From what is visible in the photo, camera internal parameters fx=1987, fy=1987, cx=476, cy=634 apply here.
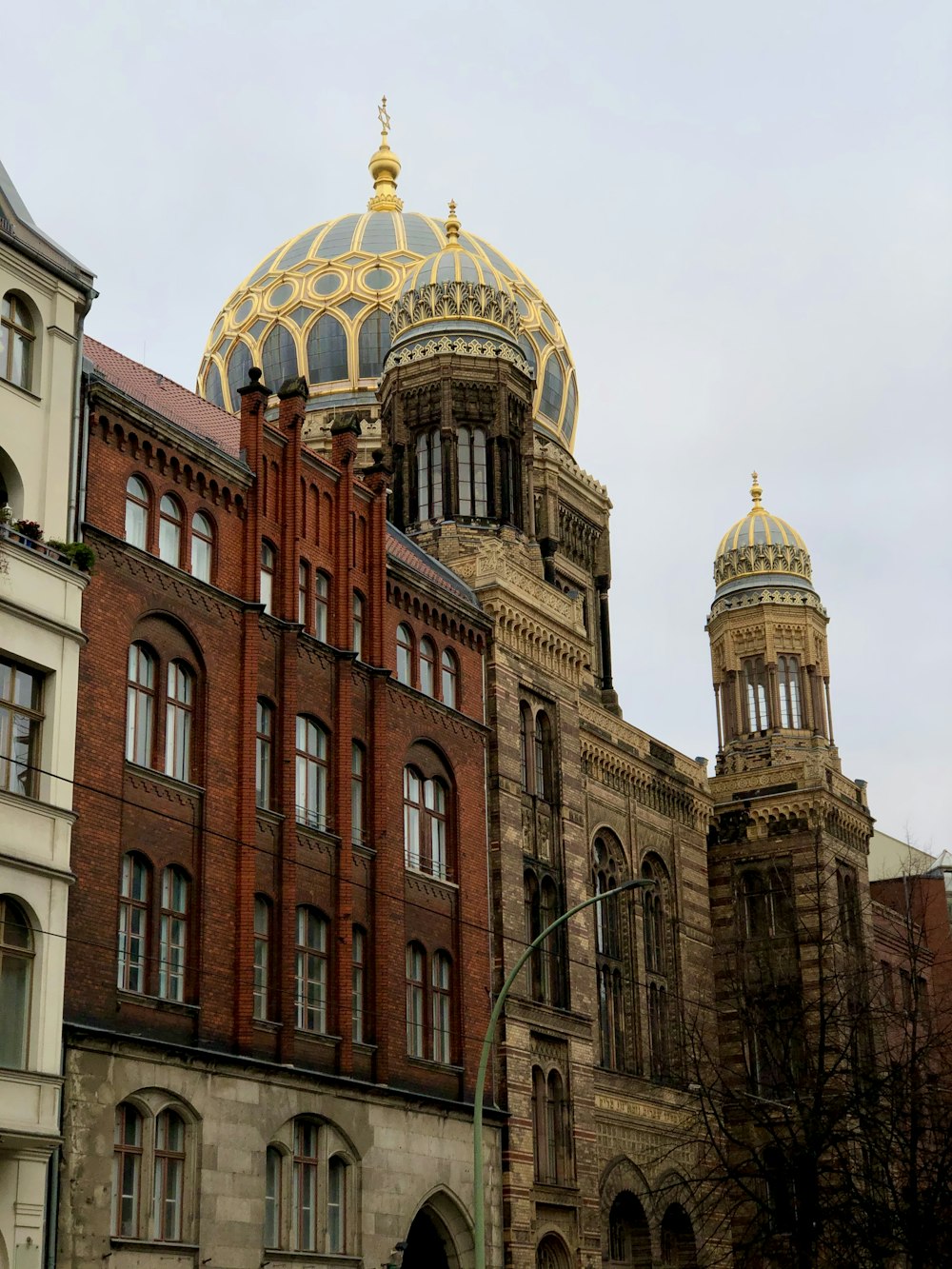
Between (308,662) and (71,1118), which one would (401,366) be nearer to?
(308,662)

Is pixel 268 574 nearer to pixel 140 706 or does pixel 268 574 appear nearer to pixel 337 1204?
pixel 140 706

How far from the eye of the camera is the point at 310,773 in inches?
1527

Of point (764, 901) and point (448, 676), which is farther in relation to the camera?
point (764, 901)

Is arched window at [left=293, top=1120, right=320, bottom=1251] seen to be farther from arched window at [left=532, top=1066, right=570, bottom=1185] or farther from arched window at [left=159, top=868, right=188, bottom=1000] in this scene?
arched window at [left=532, top=1066, right=570, bottom=1185]

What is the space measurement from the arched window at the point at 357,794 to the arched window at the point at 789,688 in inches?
1075

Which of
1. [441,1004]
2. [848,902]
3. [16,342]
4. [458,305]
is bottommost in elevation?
[441,1004]

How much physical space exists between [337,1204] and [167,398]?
53.0 feet

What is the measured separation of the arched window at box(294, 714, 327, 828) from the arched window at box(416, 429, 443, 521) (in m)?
12.6

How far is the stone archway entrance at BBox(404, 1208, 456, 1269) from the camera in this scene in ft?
131

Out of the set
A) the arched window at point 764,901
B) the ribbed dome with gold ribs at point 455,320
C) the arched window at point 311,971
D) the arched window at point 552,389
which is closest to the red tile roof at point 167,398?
the arched window at point 311,971

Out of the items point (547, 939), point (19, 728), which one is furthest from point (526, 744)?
point (19, 728)

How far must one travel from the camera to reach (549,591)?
4788 cm

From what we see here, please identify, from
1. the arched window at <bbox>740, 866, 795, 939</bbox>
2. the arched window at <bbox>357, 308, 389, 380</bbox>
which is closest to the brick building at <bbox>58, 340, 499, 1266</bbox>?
the arched window at <bbox>740, 866, 795, 939</bbox>

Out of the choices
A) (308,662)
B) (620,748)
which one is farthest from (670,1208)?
(308,662)
